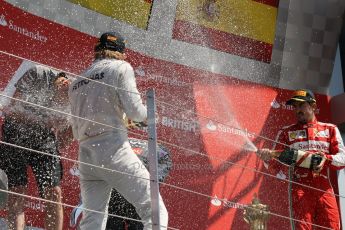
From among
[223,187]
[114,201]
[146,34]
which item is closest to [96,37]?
[146,34]

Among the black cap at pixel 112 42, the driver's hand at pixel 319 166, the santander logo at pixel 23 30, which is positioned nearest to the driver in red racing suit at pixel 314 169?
the driver's hand at pixel 319 166

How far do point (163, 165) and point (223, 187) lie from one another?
1029 mm

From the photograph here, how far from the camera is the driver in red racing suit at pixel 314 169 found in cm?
480

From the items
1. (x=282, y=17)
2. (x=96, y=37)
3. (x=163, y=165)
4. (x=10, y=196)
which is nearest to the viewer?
(x=10, y=196)

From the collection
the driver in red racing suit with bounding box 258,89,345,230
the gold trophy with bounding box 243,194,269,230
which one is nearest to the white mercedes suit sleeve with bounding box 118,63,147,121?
the driver in red racing suit with bounding box 258,89,345,230

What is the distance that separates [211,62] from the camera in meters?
6.91

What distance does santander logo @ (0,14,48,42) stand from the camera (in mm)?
5488

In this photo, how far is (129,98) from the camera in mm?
3600

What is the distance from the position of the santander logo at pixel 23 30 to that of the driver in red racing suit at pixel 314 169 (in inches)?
81.5

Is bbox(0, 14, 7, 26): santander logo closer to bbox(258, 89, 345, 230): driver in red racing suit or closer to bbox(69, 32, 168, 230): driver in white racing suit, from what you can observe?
bbox(69, 32, 168, 230): driver in white racing suit

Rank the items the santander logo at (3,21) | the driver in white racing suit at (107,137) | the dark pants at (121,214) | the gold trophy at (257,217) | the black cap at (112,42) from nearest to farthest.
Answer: the driver in white racing suit at (107,137) → the black cap at (112,42) → the dark pants at (121,214) → the santander logo at (3,21) → the gold trophy at (257,217)

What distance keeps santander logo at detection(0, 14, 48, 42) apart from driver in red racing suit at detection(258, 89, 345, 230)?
6.80 ft

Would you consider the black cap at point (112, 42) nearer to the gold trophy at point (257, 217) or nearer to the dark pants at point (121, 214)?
the dark pants at point (121, 214)

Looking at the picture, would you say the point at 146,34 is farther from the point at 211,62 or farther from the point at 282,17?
the point at 282,17
